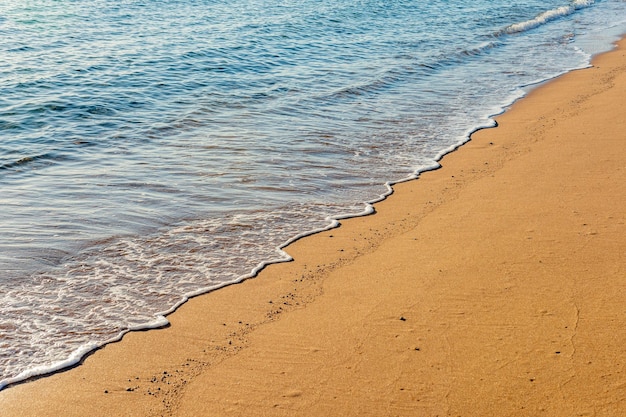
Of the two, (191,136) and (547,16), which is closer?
(191,136)

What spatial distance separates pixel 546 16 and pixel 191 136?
808 inches

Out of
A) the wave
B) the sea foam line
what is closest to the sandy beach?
the wave

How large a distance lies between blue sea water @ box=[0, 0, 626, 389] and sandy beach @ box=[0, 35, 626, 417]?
0.40 metres

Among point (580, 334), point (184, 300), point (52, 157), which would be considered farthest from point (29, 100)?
point (580, 334)

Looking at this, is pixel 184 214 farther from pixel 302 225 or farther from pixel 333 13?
pixel 333 13

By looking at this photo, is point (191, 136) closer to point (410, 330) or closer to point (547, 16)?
point (410, 330)

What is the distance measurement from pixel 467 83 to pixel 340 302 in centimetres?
1003

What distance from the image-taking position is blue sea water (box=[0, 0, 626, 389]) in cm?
531

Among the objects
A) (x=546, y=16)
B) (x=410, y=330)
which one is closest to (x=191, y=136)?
(x=410, y=330)

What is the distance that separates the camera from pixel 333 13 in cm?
2456

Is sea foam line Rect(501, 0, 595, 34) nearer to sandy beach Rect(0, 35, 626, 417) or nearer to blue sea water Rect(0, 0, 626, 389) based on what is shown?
blue sea water Rect(0, 0, 626, 389)

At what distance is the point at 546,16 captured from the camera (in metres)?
25.8

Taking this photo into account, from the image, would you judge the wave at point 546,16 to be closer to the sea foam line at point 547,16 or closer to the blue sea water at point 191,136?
the sea foam line at point 547,16

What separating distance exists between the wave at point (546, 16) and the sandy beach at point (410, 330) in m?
17.2
